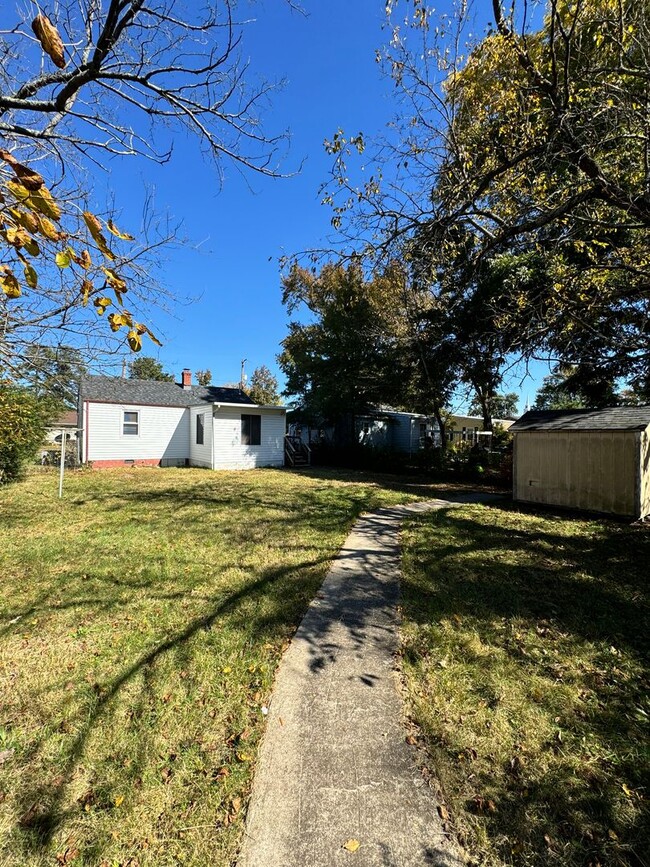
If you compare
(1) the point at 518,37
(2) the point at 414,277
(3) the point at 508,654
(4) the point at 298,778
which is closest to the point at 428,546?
(3) the point at 508,654

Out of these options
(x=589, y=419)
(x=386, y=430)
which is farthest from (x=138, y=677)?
(x=386, y=430)

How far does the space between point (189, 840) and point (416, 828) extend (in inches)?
40.4

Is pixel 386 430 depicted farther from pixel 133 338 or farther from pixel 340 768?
pixel 133 338

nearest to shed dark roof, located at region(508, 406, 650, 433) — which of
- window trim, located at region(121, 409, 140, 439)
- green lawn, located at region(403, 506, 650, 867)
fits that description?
green lawn, located at region(403, 506, 650, 867)

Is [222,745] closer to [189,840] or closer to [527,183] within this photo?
[189,840]

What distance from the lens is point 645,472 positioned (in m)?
8.30

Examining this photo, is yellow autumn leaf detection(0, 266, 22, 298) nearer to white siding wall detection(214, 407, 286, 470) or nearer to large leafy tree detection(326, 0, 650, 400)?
large leafy tree detection(326, 0, 650, 400)

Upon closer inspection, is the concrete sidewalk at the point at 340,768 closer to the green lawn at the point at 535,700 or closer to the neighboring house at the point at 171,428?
the green lawn at the point at 535,700

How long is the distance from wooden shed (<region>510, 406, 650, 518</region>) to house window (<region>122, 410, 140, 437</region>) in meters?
14.3

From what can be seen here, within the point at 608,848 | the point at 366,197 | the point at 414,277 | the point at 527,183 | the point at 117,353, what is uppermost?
the point at 527,183

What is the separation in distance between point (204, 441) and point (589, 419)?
13530mm

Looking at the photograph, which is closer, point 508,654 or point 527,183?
point 508,654

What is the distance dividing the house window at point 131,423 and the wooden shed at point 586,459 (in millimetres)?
14309

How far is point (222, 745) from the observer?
2.21m
